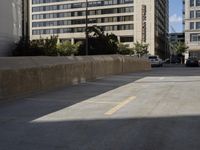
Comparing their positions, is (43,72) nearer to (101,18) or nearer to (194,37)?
(194,37)

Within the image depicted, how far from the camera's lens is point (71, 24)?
144875 mm

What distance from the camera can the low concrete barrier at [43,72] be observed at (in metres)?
13.9

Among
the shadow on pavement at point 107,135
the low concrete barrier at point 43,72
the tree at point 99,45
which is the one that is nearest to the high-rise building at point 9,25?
the low concrete barrier at point 43,72

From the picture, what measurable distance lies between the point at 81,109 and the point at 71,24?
13426 centimetres

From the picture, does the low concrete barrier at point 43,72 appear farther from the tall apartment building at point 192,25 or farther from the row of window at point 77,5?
the row of window at point 77,5

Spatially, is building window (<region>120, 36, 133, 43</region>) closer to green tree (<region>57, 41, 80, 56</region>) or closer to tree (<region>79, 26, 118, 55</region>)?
green tree (<region>57, 41, 80, 56</region>)

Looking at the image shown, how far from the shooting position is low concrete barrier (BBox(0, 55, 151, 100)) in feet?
45.8

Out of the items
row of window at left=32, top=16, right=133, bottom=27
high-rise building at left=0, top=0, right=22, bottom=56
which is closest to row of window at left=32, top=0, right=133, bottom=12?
row of window at left=32, top=16, right=133, bottom=27

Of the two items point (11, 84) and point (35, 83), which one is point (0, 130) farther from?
point (35, 83)

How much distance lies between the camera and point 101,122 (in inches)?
387

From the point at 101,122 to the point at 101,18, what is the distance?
132m

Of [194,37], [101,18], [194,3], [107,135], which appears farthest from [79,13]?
[107,135]

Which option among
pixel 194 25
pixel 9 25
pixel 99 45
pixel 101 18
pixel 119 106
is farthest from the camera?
pixel 101 18

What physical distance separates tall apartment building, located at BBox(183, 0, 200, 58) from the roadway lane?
104145 millimetres
